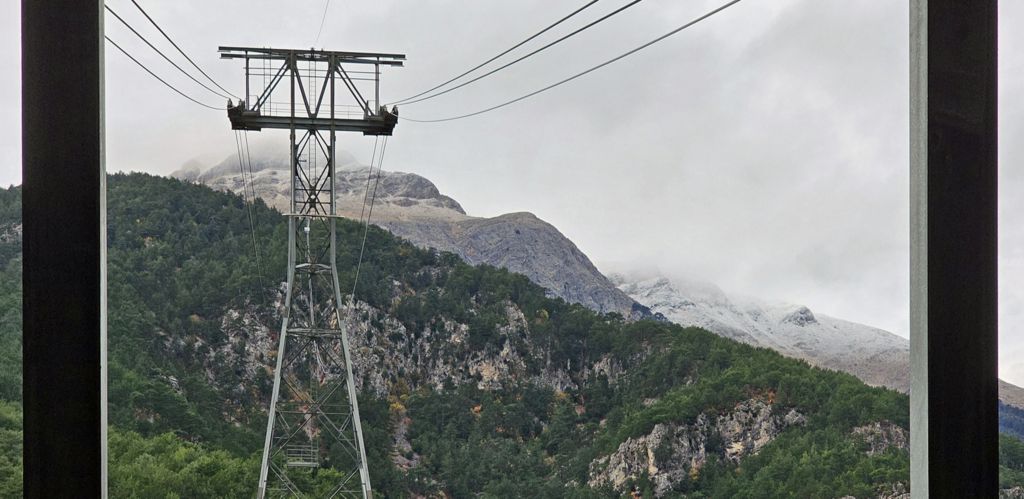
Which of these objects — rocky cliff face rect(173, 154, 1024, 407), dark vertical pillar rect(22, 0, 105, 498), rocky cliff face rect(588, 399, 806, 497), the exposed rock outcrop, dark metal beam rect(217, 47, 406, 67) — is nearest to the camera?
dark vertical pillar rect(22, 0, 105, 498)

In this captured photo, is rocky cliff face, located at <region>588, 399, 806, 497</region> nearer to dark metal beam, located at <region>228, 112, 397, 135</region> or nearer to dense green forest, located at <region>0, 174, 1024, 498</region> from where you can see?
dense green forest, located at <region>0, 174, 1024, 498</region>

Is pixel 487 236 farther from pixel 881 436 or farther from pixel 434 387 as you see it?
pixel 881 436

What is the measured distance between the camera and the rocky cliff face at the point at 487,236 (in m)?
27.0

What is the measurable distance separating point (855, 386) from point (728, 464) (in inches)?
108

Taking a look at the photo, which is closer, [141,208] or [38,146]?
[38,146]

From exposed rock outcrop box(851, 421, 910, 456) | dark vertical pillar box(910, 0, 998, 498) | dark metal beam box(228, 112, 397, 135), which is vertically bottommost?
exposed rock outcrop box(851, 421, 910, 456)

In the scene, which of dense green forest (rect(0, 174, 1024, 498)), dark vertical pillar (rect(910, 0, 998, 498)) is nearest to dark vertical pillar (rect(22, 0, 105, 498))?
dark vertical pillar (rect(910, 0, 998, 498))

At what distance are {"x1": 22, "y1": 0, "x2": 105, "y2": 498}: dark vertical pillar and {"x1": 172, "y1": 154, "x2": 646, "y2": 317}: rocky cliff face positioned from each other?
83.6 ft

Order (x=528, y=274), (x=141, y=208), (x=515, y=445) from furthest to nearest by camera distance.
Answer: (x=528, y=274) < (x=141, y=208) < (x=515, y=445)

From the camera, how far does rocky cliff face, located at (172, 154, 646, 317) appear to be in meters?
27.0

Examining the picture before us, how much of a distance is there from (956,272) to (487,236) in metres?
26.9

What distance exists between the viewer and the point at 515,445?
19750 mm

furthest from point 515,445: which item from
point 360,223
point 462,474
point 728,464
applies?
point 360,223

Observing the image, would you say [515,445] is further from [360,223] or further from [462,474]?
[360,223]
